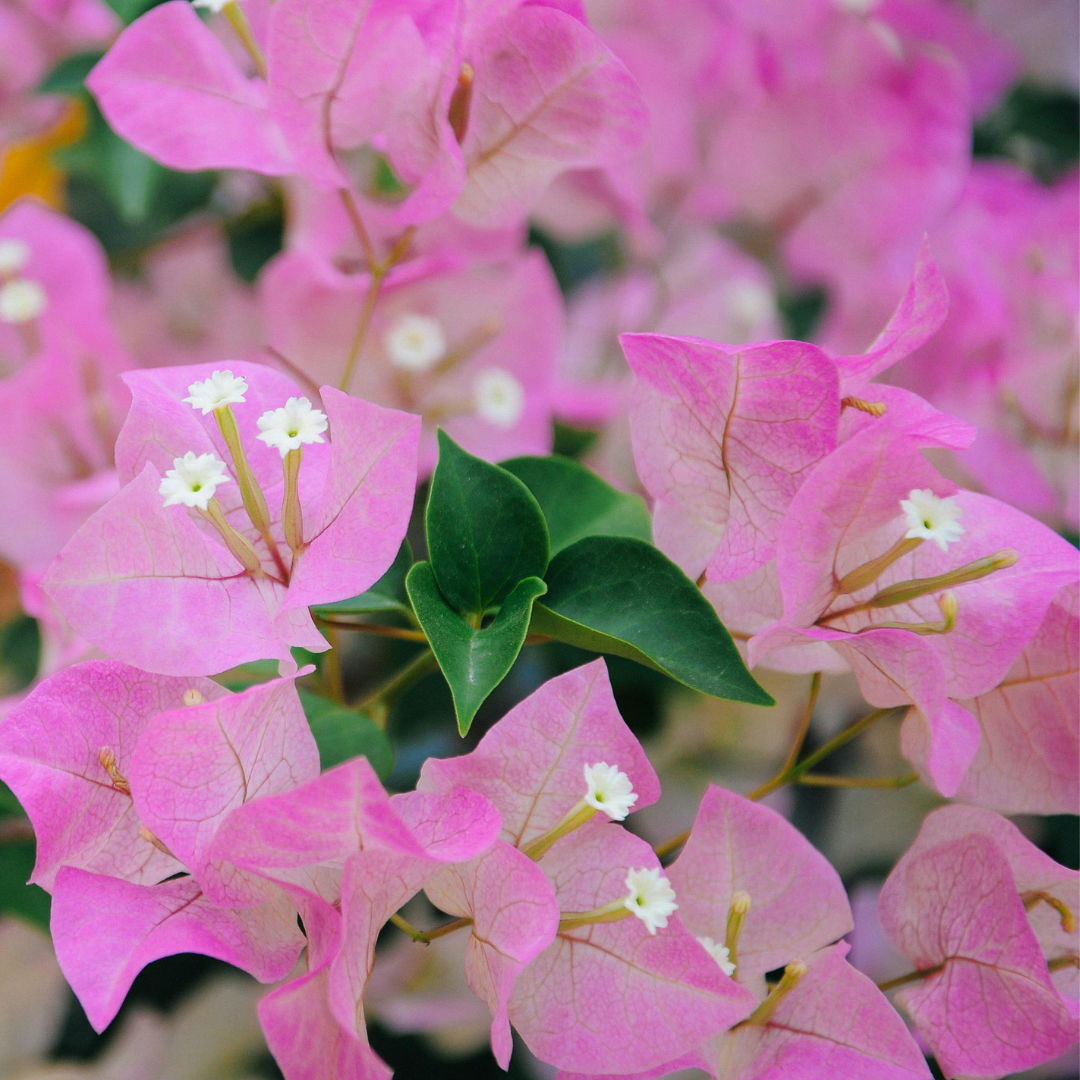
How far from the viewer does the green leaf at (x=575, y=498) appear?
0.51 m

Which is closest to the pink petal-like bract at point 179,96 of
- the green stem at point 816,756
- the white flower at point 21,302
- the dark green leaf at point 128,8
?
the dark green leaf at point 128,8

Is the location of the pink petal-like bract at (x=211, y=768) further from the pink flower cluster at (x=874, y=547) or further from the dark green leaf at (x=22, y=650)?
the dark green leaf at (x=22, y=650)

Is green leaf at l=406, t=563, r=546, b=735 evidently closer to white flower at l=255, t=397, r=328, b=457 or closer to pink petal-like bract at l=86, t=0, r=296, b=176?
white flower at l=255, t=397, r=328, b=457

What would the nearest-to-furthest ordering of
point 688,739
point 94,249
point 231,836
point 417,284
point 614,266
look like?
point 231,836 < point 417,284 < point 94,249 < point 688,739 < point 614,266

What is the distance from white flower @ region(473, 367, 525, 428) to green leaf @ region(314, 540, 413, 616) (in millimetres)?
221

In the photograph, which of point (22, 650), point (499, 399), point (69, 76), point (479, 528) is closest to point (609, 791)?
point (479, 528)

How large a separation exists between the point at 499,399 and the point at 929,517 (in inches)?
14.5

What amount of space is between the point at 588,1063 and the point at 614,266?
0.83 m

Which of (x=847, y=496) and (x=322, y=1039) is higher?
(x=847, y=496)

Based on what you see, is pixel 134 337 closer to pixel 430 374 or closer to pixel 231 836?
pixel 430 374

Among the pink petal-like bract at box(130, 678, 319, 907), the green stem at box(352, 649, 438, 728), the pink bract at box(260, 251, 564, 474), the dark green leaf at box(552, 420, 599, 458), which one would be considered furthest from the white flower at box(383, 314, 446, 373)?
the pink petal-like bract at box(130, 678, 319, 907)

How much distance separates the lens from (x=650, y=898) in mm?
389

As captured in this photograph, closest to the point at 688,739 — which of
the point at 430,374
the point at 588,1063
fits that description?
the point at 430,374

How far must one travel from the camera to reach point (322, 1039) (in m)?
0.38
